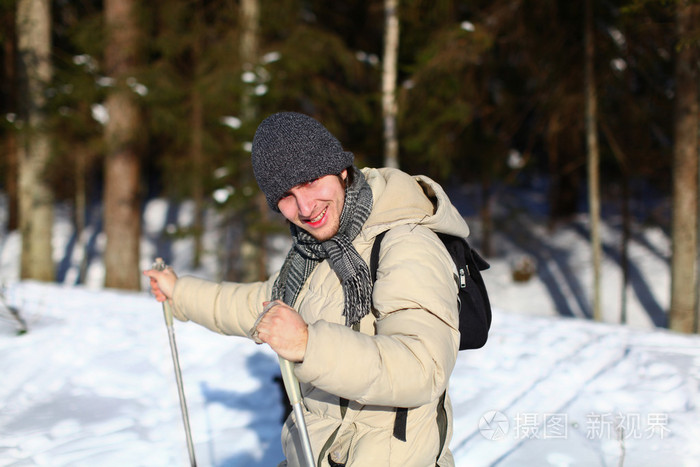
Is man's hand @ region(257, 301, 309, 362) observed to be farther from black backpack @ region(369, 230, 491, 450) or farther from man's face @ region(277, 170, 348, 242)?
man's face @ region(277, 170, 348, 242)

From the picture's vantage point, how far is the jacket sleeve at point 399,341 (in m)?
1.45

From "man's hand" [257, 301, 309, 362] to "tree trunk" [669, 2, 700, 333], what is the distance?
8.29 metres

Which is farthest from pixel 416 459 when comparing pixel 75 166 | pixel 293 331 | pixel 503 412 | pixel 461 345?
pixel 75 166

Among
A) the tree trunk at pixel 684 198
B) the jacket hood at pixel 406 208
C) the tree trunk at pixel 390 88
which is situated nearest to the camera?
the jacket hood at pixel 406 208

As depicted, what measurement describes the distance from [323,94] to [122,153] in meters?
4.12

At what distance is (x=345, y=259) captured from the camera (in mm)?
1795

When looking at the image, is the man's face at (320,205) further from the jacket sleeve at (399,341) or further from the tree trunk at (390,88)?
the tree trunk at (390,88)

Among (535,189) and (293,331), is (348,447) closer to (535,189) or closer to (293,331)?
(293,331)

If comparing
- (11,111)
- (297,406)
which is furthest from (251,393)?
(11,111)

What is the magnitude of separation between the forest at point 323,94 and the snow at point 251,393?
144 inches

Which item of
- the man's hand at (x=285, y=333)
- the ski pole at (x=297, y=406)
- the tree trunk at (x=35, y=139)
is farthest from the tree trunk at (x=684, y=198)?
the tree trunk at (x=35, y=139)

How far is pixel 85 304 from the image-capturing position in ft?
23.3

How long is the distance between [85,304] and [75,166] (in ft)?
28.1

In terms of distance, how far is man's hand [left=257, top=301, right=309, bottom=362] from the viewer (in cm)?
147
